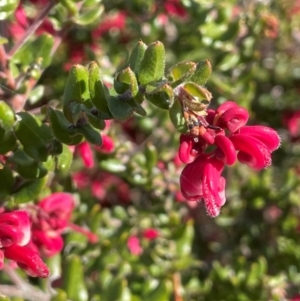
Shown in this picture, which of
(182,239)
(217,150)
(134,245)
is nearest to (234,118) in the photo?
(217,150)

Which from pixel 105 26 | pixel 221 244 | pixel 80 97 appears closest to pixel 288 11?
pixel 105 26

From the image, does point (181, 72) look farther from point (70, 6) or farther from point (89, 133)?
point (70, 6)

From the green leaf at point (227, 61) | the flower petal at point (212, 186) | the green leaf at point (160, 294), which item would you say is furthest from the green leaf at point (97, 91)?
the green leaf at point (227, 61)

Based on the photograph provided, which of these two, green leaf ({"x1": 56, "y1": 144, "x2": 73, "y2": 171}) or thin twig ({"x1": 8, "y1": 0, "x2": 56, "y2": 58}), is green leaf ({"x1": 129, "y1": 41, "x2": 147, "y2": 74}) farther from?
thin twig ({"x1": 8, "y1": 0, "x2": 56, "y2": 58})

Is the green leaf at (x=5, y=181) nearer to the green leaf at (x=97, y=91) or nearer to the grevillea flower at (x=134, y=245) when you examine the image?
the green leaf at (x=97, y=91)

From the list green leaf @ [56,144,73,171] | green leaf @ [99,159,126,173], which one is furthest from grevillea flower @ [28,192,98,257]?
green leaf @ [99,159,126,173]

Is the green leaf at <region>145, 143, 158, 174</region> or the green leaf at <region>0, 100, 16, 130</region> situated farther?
the green leaf at <region>145, 143, 158, 174</region>

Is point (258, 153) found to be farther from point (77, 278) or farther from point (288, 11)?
point (288, 11)
